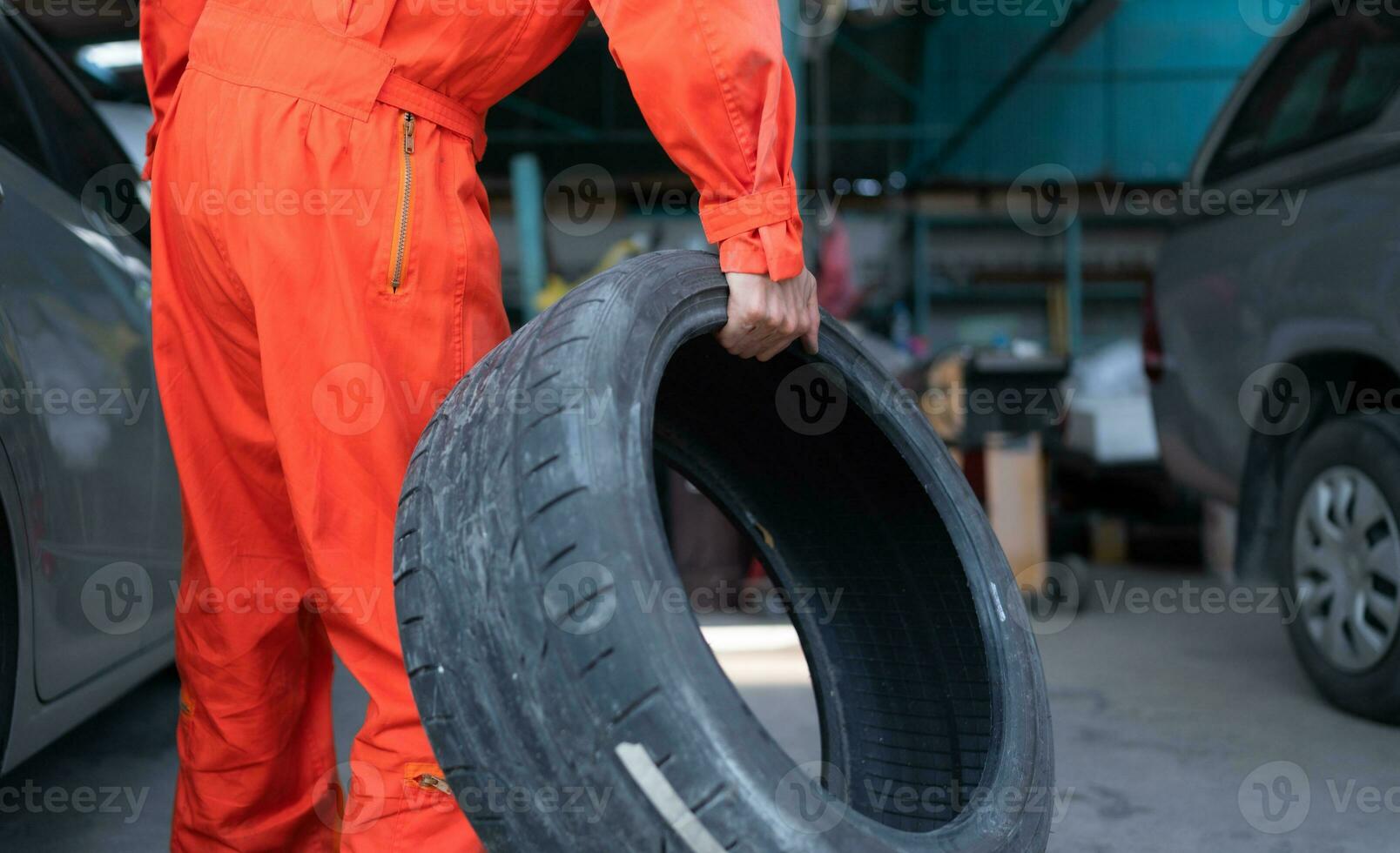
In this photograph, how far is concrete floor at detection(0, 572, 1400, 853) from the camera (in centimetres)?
171

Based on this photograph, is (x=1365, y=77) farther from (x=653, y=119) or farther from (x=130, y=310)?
(x=130, y=310)

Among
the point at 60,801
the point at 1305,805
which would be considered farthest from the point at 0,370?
the point at 1305,805

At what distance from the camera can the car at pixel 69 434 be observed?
1.43 metres

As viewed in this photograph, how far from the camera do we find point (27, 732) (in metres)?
1.46

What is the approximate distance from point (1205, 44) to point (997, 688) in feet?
40.7

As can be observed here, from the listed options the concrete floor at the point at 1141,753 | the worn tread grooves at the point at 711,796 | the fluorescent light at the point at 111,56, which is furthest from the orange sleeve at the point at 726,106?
the fluorescent light at the point at 111,56

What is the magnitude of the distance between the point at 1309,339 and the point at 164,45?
219 centimetres

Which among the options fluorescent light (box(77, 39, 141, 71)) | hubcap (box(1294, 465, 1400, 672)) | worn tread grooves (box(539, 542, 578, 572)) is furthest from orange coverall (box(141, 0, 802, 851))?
fluorescent light (box(77, 39, 141, 71))

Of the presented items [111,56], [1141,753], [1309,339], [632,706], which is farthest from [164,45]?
[111,56]

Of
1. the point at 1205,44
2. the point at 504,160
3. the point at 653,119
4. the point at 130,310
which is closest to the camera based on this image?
the point at 653,119

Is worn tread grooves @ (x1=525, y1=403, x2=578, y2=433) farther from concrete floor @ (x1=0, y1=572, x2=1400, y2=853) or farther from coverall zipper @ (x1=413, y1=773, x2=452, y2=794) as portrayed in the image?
concrete floor @ (x1=0, y1=572, x2=1400, y2=853)

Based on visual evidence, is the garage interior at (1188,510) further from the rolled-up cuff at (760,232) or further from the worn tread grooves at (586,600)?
the worn tread grooves at (586,600)

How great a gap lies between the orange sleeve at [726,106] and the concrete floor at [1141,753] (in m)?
1.07

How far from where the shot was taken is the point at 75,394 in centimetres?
160
